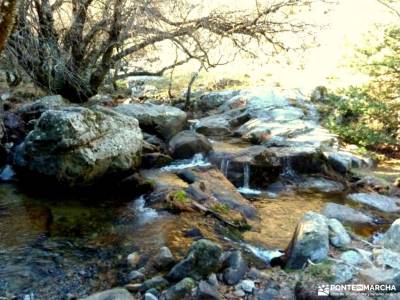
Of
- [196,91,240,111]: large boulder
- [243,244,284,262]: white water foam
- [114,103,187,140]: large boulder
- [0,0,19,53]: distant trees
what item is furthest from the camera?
[196,91,240,111]: large boulder

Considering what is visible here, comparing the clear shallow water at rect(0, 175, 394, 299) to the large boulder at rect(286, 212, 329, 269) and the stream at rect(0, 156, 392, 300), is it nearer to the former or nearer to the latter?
the stream at rect(0, 156, 392, 300)

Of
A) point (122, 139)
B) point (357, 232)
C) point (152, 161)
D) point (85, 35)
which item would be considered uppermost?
point (85, 35)

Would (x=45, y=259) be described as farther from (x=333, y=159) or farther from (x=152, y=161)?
(x=333, y=159)

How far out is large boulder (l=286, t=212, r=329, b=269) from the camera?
489cm

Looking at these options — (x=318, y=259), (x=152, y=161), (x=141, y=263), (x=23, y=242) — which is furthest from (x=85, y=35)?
(x=318, y=259)

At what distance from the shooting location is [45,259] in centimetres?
518

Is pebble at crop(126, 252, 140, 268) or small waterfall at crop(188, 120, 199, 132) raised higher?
small waterfall at crop(188, 120, 199, 132)

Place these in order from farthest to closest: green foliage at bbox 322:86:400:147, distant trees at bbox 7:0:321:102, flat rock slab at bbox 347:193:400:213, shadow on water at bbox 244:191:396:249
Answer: green foliage at bbox 322:86:400:147, distant trees at bbox 7:0:321:102, flat rock slab at bbox 347:193:400:213, shadow on water at bbox 244:191:396:249

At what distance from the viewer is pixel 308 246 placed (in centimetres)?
495

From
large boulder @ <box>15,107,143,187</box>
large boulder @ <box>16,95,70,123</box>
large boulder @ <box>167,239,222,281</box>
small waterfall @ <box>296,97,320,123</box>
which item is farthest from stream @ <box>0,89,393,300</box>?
small waterfall @ <box>296,97,320,123</box>

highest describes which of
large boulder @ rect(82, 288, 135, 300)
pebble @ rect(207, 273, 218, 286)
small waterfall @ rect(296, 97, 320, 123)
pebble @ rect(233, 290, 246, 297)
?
small waterfall @ rect(296, 97, 320, 123)

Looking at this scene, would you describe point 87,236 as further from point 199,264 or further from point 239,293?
point 239,293

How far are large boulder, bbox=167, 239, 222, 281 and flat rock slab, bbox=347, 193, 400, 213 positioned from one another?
4211 millimetres

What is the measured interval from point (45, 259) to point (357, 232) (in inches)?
167
